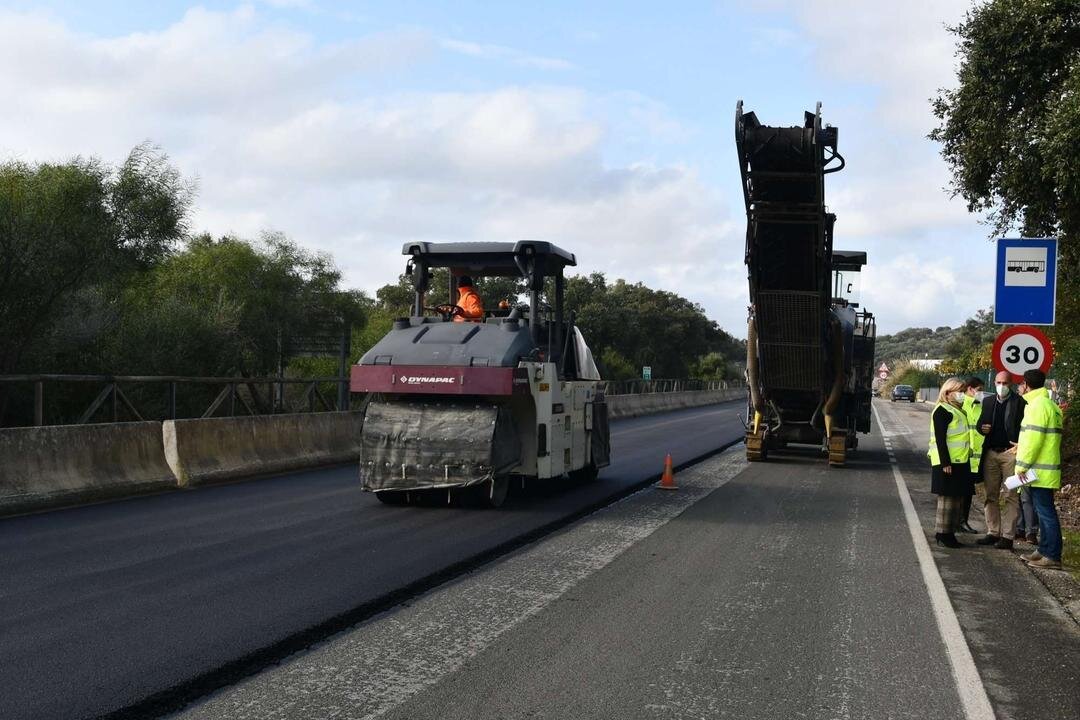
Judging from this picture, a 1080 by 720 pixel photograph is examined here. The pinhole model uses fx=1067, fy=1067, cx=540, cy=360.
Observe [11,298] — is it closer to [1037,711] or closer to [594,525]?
[594,525]

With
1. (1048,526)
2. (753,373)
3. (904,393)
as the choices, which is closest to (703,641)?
(1048,526)

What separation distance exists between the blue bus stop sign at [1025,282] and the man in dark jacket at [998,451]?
920mm

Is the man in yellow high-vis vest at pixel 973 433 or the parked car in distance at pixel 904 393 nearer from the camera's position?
the man in yellow high-vis vest at pixel 973 433

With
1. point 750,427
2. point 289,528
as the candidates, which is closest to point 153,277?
point 750,427

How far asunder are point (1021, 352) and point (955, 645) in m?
5.72

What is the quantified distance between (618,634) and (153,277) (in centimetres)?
2128

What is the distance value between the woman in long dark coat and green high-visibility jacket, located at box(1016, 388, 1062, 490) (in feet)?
2.57

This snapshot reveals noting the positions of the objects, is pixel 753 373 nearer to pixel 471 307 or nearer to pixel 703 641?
pixel 471 307

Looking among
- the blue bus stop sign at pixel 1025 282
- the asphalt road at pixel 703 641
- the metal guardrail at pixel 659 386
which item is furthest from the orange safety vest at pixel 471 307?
the metal guardrail at pixel 659 386

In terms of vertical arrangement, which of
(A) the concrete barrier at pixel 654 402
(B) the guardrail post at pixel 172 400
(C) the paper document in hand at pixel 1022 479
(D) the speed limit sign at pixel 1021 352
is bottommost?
(A) the concrete barrier at pixel 654 402

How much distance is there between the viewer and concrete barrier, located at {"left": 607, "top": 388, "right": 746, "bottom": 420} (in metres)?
39.0

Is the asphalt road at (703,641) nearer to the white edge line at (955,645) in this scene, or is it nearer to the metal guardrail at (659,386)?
the white edge line at (955,645)

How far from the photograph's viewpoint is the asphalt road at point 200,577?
548 cm

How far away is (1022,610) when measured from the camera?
760 cm
